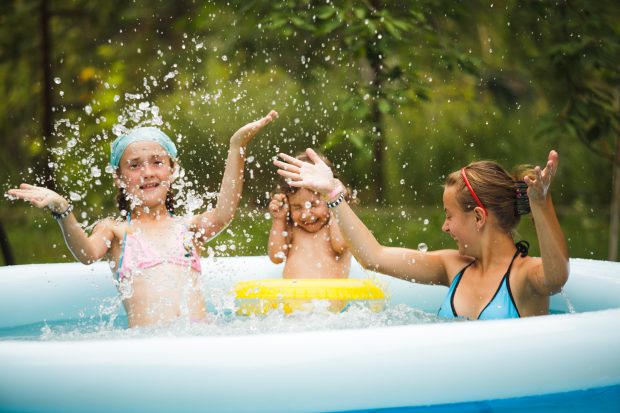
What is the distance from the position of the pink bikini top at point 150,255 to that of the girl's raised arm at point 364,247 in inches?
25.8

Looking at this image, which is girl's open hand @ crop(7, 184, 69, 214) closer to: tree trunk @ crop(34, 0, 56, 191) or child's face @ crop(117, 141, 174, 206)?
child's face @ crop(117, 141, 174, 206)

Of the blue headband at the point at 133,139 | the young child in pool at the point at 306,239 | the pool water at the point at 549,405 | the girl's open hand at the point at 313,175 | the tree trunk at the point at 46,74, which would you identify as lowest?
the pool water at the point at 549,405

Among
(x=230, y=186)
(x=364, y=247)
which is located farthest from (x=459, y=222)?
(x=230, y=186)

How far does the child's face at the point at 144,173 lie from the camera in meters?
3.21

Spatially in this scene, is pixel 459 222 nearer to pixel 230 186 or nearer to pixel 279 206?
pixel 230 186

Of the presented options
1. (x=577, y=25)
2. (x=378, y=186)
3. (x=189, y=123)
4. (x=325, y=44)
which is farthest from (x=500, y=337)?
(x=189, y=123)

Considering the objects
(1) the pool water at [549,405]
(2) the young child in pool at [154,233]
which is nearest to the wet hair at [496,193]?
(1) the pool water at [549,405]

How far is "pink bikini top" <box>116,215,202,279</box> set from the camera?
3201 mm

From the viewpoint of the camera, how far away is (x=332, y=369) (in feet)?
6.39

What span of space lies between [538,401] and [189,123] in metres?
7.26

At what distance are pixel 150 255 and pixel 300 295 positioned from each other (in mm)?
647

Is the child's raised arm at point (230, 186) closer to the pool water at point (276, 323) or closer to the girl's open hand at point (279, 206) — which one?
the pool water at point (276, 323)

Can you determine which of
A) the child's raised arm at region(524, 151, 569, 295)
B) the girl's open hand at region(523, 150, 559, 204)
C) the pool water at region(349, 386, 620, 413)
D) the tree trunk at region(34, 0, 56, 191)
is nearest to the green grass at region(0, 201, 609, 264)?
the tree trunk at region(34, 0, 56, 191)

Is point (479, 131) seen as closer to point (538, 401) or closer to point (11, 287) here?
point (11, 287)
